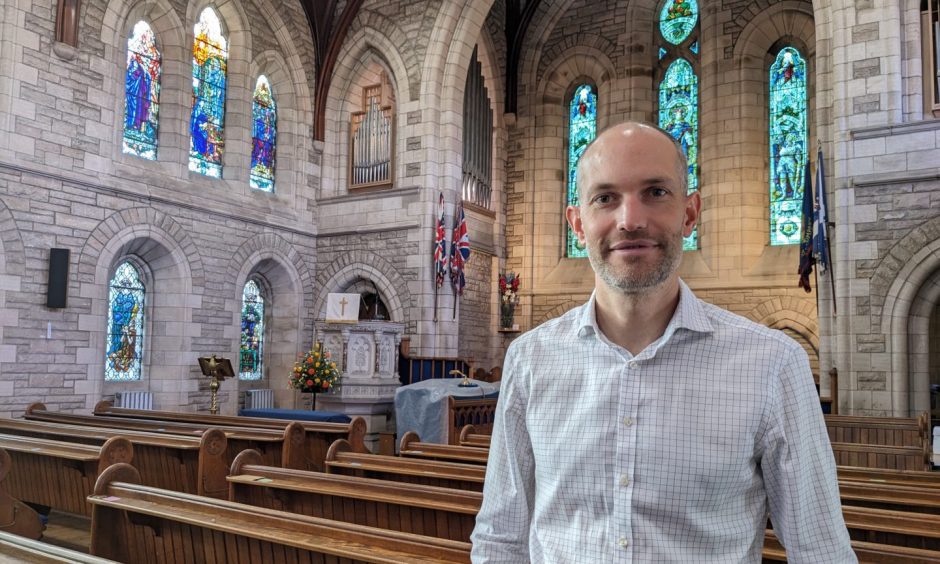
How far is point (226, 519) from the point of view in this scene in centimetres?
275

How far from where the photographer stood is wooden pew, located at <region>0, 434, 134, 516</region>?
4.19 m

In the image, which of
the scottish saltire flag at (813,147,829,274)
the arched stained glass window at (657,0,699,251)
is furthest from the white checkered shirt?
the arched stained glass window at (657,0,699,251)

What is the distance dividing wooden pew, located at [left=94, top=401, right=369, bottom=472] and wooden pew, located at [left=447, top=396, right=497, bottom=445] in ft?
4.25

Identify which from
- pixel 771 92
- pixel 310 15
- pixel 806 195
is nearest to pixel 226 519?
pixel 806 195

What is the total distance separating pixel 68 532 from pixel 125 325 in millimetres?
5683

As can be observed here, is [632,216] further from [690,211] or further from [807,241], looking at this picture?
[807,241]

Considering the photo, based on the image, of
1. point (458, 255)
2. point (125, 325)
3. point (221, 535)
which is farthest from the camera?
point (458, 255)

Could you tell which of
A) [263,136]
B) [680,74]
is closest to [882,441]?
[680,74]

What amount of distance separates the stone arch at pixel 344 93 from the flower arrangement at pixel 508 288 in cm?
338

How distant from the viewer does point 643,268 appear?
130cm

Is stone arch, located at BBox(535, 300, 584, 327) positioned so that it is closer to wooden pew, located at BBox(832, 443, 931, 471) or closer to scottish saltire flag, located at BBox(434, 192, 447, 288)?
scottish saltire flag, located at BBox(434, 192, 447, 288)

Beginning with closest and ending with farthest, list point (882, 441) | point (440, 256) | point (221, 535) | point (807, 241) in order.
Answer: point (221, 535), point (882, 441), point (807, 241), point (440, 256)

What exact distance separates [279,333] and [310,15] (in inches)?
212

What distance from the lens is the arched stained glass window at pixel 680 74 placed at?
13.7 metres
